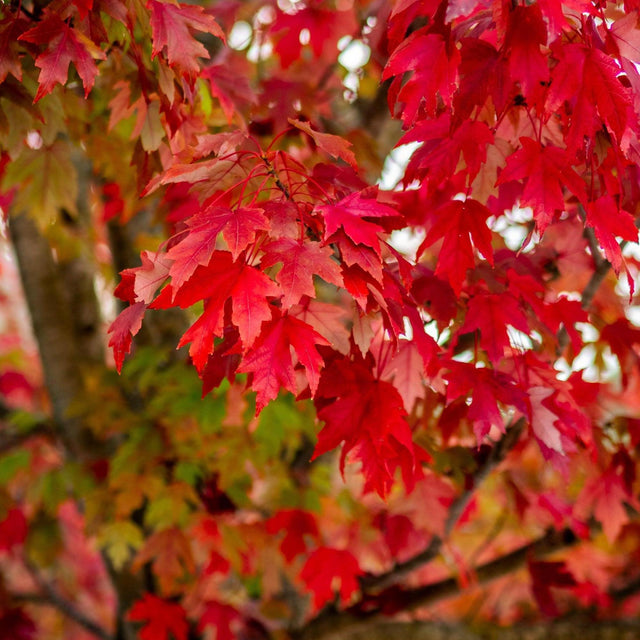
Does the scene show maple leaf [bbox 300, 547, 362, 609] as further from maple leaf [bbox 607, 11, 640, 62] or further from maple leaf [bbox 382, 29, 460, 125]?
maple leaf [bbox 607, 11, 640, 62]

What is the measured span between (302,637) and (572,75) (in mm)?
2104

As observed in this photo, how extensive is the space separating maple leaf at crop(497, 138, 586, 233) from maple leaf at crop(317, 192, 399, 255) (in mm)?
246

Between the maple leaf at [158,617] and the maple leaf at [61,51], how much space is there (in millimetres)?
1746

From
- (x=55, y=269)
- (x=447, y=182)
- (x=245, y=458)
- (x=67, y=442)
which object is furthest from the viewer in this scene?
(x=55, y=269)

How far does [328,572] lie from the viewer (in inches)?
77.0

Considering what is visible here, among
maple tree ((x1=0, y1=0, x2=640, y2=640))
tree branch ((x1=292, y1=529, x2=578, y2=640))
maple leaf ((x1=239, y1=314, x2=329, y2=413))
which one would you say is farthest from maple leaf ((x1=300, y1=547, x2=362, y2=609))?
maple leaf ((x1=239, y1=314, x2=329, y2=413))

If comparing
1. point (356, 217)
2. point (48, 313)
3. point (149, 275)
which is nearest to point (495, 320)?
point (356, 217)

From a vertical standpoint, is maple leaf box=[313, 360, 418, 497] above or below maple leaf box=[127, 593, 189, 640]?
above

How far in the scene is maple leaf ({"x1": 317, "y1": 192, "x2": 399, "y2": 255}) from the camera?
96cm

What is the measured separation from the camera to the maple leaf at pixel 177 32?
1.16 meters

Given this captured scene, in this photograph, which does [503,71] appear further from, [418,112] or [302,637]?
[302,637]

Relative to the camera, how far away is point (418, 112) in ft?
3.64

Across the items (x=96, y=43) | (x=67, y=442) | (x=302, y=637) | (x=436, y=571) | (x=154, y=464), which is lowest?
(x=436, y=571)

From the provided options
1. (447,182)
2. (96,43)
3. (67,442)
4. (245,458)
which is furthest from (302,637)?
(96,43)
